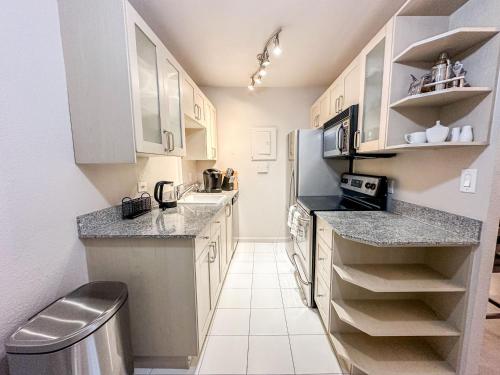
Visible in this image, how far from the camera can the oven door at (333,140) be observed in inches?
73.5

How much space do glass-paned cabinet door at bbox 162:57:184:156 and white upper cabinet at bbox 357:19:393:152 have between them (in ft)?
5.00

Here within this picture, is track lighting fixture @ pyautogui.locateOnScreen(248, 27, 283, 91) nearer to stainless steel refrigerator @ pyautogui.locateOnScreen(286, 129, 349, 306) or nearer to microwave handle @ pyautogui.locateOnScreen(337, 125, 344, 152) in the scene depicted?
stainless steel refrigerator @ pyautogui.locateOnScreen(286, 129, 349, 306)

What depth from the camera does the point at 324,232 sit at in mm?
1571

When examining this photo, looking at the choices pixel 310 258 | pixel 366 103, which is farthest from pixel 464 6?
pixel 310 258

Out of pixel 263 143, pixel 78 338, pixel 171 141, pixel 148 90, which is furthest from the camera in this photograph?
pixel 263 143

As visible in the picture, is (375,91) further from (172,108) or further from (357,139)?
(172,108)

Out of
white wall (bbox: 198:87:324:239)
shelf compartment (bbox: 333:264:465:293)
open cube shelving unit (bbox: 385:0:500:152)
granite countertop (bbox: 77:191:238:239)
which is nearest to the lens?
open cube shelving unit (bbox: 385:0:500:152)

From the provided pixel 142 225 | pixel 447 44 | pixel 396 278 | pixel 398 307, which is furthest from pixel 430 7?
pixel 142 225

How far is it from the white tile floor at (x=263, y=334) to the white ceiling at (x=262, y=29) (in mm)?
2500

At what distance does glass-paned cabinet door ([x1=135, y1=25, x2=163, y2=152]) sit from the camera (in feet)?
4.22

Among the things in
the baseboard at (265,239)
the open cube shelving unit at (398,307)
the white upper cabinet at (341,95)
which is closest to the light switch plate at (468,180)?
the open cube shelving unit at (398,307)

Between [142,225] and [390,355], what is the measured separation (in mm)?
1766

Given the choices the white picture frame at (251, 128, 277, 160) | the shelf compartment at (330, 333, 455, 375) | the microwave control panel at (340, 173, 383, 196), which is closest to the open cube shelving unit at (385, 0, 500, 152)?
the microwave control panel at (340, 173, 383, 196)

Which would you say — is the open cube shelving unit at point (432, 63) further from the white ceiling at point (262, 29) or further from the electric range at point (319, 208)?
the electric range at point (319, 208)
